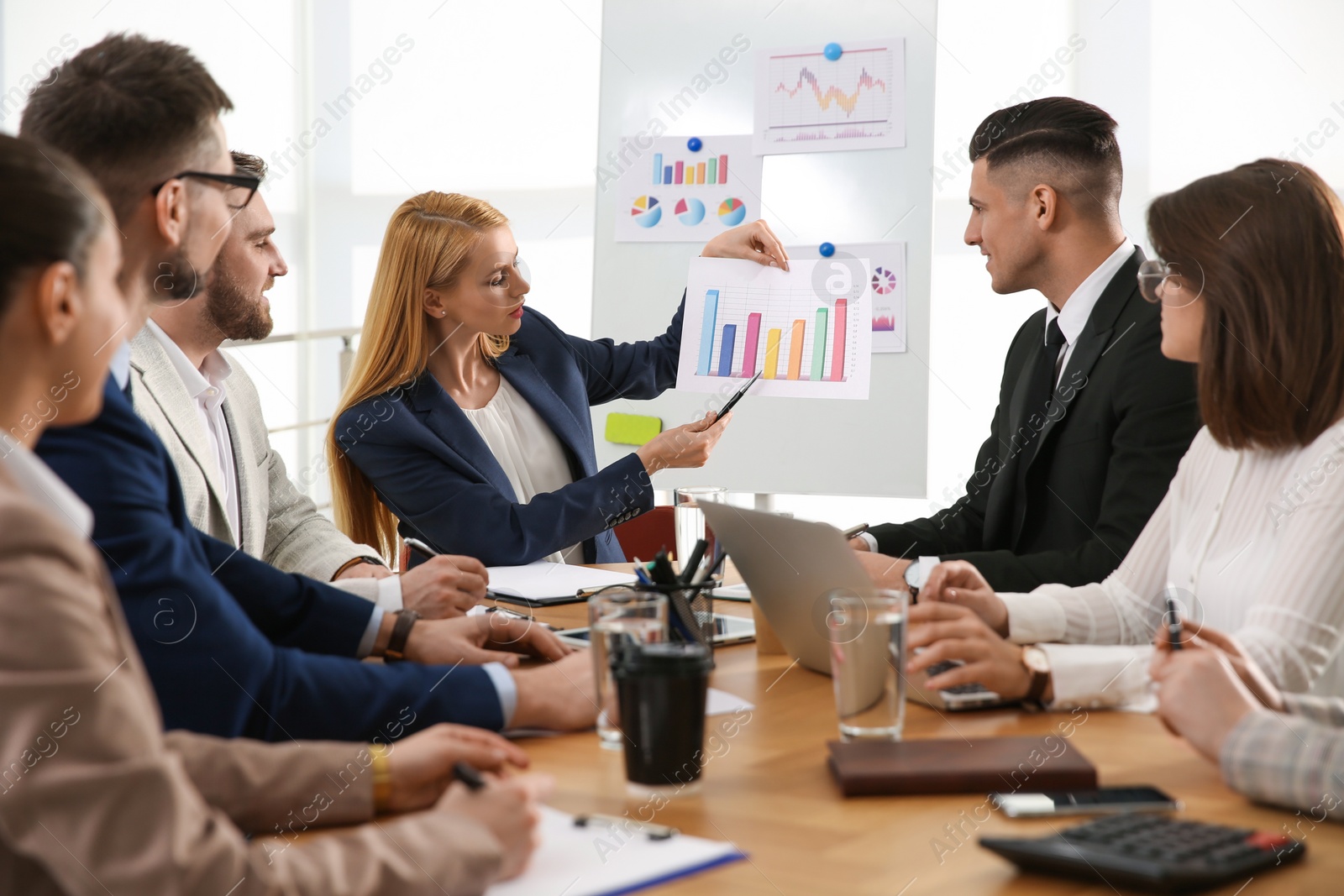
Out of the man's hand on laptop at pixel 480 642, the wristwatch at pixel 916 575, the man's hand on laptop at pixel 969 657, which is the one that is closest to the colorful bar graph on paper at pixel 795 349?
the wristwatch at pixel 916 575

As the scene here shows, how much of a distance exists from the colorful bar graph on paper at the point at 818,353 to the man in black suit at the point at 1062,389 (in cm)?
38

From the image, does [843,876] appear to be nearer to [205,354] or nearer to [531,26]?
[205,354]

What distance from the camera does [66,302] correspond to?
0.77m

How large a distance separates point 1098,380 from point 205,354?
1.62m

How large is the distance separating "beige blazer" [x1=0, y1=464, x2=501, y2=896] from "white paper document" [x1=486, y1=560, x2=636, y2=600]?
1.21 metres

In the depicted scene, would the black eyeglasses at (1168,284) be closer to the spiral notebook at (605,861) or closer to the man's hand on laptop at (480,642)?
the man's hand on laptop at (480,642)

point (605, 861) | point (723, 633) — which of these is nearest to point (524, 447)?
point (723, 633)

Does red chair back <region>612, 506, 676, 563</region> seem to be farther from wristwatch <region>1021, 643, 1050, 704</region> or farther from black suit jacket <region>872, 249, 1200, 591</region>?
wristwatch <region>1021, 643, 1050, 704</region>

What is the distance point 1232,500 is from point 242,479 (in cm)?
162

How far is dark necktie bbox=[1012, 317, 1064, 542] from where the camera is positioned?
222 cm

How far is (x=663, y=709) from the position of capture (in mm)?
999

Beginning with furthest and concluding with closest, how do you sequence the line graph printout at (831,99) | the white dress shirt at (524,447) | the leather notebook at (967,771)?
1. the line graph printout at (831,99)
2. the white dress shirt at (524,447)
3. the leather notebook at (967,771)

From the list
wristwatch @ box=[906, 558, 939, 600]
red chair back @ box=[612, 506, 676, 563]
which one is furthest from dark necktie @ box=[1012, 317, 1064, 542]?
red chair back @ box=[612, 506, 676, 563]

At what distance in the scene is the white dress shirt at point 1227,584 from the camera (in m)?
1.27
